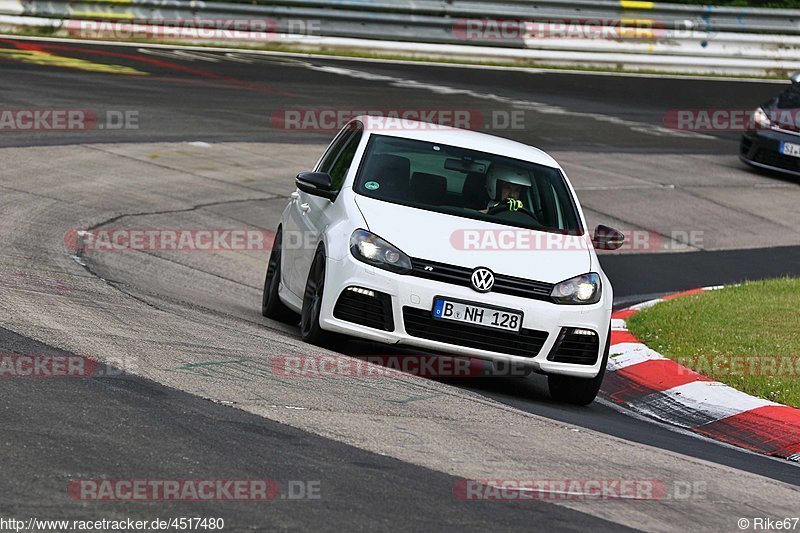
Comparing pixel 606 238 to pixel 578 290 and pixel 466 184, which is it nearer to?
pixel 578 290

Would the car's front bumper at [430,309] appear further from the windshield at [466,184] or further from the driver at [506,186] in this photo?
the driver at [506,186]

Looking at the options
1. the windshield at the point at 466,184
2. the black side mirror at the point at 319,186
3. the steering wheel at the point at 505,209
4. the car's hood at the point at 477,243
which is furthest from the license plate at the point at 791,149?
the black side mirror at the point at 319,186

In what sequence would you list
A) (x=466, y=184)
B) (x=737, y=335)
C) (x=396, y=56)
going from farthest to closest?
(x=396, y=56) → (x=737, y=335) → (x=466, y=184)

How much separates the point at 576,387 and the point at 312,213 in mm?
2118

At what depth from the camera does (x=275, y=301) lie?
9859 mm

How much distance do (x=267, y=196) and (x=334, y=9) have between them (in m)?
12.9

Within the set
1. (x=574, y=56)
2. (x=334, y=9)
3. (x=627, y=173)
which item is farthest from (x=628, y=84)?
(x=627, y=173)

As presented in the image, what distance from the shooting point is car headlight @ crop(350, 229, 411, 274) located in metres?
8.01

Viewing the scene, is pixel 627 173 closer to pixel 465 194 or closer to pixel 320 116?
pixel 320 116

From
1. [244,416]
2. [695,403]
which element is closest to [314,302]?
[244,416]

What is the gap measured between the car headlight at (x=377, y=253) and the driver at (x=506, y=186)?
1001 mm

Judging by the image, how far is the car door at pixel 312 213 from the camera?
29.2 feet

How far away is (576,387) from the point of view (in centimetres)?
841

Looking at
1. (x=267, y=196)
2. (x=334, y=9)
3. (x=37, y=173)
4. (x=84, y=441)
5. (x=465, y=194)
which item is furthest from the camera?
(x=334, y=9)
